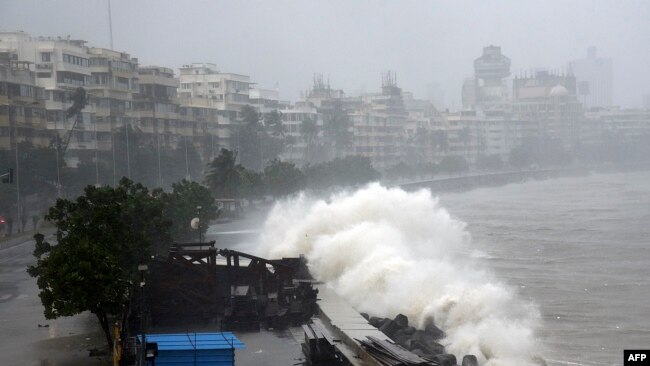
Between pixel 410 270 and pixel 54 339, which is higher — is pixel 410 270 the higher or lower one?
the higher one

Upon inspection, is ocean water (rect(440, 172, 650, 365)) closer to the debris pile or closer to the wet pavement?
the debris pile

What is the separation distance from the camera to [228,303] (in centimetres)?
1988

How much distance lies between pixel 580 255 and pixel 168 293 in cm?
2147

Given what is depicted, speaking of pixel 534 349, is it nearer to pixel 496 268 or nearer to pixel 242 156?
pixel 496 268

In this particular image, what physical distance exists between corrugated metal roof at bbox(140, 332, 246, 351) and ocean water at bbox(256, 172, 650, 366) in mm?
4467

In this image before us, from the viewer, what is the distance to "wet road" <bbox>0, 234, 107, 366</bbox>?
55.1 ft

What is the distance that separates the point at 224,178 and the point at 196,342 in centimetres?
4067

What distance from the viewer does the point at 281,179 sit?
62.2 meters

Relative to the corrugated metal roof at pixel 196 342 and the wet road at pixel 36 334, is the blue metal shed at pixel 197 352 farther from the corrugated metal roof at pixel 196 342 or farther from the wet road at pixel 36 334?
the wet road at pixel 36 334

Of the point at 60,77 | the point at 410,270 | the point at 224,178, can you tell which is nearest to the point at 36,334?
the point at 410,270

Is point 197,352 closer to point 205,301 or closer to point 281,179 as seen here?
point 205,301

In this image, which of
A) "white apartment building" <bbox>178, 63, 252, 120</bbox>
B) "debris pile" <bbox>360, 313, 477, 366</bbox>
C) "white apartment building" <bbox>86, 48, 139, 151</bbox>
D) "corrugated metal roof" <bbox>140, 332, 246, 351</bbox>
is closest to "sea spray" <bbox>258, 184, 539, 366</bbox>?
"debris pile" <bbox>360, 313, 477, 366</bbox>

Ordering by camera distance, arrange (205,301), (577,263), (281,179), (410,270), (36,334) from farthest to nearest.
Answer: (281,179)
(577,263)
(410,270)
(205,301)
(36,334)

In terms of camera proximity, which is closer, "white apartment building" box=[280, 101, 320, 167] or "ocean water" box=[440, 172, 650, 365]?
"ocean water" box=[440, 172, 650, 365]
